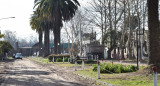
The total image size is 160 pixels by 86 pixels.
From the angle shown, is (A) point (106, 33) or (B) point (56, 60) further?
(A) point (106, 33)

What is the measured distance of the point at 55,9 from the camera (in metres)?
47.7

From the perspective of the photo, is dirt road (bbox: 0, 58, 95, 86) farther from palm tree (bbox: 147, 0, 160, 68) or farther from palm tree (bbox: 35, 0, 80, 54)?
palm tree (bbox: 35, 0, 80, 54)

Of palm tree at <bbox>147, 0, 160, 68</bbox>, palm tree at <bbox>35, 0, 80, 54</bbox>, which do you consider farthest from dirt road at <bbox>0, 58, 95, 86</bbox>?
palm tree at <bbox>35, 0, 80, 54</bbox>

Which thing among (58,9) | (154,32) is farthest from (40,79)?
(58,9)

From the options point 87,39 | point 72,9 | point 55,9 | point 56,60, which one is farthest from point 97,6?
point 87,39

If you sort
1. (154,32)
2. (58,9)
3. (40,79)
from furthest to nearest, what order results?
(58,9)
(40,79)
(154,32)

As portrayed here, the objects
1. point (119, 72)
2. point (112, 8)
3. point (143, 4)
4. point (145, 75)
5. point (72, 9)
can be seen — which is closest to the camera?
point (145, 75)

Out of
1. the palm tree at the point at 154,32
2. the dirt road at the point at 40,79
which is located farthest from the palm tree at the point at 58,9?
the palm tree at the point at 154,32

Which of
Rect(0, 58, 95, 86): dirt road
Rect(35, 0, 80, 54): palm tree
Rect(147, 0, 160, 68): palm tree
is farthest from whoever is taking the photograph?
Rect(35, 0, 80, 54): palm tree

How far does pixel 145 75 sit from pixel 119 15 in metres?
37.4

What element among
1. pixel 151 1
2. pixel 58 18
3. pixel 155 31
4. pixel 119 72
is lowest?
pixel 119 72

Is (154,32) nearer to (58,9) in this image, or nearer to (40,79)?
(40,79)

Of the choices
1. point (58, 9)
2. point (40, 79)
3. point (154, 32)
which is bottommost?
point (40, 79)

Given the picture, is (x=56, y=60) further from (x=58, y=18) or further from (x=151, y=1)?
(x=151, y=1)
